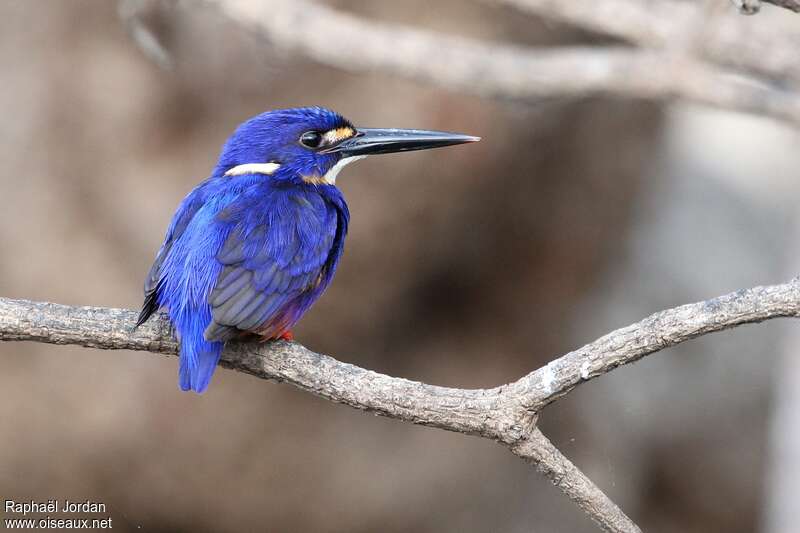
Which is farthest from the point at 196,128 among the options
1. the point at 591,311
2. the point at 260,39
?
the point at 591,311

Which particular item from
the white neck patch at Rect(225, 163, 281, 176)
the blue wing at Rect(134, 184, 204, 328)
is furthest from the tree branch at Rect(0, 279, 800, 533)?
the white neck patch at Rect(225, 163, 281, 176)

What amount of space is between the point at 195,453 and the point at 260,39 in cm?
169

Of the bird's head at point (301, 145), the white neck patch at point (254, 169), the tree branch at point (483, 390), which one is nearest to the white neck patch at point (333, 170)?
the bird's head at point (301, 145)

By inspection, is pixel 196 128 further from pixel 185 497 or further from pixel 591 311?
pixel 591 311

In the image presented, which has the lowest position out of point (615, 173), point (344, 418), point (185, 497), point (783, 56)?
point (185, 497)

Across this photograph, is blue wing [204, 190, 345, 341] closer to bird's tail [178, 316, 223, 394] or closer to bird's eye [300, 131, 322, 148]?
bird's tail [178, 316, 223, 394]

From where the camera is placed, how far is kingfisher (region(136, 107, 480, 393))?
2598mm

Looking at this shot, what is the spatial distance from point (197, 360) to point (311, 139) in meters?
0.87

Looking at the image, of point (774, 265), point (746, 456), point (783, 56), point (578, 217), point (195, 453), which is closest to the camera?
point (783, 56)

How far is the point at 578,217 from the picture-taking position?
5199mm

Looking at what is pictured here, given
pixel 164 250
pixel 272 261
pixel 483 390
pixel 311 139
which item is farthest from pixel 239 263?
pixel 483 390

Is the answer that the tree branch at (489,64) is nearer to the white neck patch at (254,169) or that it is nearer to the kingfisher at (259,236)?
the kingfisher at (259,236)

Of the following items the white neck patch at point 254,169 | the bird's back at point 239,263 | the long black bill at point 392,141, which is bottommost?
the bird's back at point 239,263

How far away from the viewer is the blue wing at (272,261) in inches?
102
